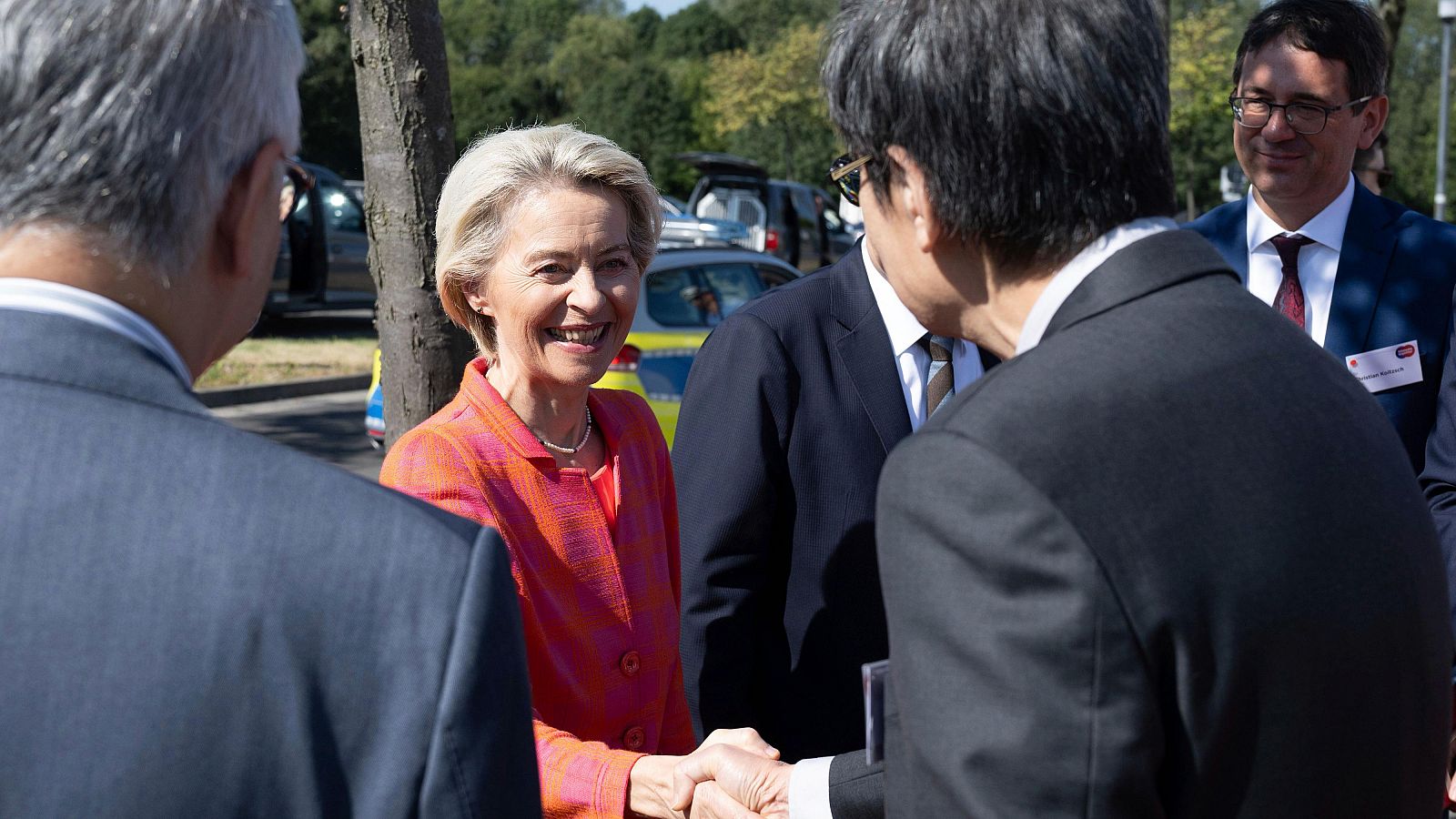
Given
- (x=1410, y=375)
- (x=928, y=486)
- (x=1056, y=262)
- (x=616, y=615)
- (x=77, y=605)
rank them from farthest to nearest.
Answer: (x=1410, y=375)
(x=616, y=615)
(x=1056, y=262)
(x=928, y=486)
(x=77, y=605)

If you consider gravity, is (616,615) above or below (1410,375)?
below

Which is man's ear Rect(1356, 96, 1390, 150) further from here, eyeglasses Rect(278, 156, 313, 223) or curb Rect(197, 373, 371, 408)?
curb Rect(197, 373, 371, 408)

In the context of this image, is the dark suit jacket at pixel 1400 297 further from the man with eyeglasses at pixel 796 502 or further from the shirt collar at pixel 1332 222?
the man with eyeglasses at pixel 796 502

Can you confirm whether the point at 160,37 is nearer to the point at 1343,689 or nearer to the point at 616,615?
the point at 1343,689

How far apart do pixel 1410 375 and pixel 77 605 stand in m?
2.86

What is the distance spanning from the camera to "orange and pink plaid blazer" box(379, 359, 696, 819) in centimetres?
222

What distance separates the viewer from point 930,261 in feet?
5.03

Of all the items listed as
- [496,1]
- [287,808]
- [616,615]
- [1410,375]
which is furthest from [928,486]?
[496,1]

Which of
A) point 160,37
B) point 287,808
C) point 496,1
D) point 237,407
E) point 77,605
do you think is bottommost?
point 287,808

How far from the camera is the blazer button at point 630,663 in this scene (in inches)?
95.0

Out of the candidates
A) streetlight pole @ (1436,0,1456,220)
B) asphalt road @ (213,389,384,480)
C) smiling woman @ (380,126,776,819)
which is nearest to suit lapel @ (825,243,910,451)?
smiling woman @ (380,126,776,819)

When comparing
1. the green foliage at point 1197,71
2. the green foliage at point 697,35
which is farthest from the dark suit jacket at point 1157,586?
the green foliage at point 697,35

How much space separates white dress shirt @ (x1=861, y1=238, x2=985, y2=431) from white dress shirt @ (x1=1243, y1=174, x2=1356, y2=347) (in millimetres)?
1076

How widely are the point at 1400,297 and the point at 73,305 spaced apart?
9.57 feet
